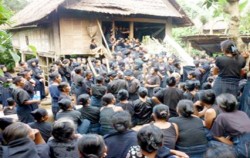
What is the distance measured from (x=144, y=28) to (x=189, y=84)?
1445 centimetres

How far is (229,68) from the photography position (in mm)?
4918

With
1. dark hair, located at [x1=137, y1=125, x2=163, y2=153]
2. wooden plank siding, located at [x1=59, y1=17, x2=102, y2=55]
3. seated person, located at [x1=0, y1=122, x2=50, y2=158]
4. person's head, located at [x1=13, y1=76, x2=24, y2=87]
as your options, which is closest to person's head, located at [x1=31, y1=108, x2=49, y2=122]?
seated person, located at [x1=0, y1=122, x2=50, y2=158]

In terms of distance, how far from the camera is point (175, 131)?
152 inches

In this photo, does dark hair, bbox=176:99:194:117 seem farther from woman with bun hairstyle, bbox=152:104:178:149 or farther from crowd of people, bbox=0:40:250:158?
woman with bun hairstyle, bbox=152:104:178:149

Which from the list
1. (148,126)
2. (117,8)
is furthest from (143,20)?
(148,126)

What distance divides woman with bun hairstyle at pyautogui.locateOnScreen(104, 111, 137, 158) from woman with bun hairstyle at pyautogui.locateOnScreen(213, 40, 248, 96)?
229 centimetres

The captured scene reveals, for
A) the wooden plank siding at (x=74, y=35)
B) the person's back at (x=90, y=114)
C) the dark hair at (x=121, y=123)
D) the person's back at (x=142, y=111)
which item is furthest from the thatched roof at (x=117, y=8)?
the dark hair at (x=121, y=123)

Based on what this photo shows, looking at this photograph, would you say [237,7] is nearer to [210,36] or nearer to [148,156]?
[148,156]

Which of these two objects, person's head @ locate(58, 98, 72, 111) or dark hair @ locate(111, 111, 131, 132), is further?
person's head @ locate(58, 98, 72, 111)

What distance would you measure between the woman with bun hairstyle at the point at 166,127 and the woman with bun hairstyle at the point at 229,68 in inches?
65.2

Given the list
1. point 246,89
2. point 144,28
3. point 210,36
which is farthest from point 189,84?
point 144,28

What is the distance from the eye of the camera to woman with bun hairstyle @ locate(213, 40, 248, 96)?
15.9 ft

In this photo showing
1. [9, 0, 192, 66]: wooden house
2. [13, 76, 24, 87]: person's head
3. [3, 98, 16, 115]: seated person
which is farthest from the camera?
[9, 0, 192, 66]: wooden house

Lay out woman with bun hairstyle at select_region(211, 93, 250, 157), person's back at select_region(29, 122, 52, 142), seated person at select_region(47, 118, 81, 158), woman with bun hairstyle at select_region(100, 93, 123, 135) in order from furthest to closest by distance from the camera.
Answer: woman with bun hairstyle at select_region(100, 93, 123, 135) → person's back at select_region(29, 122, 52, 142) → woman with bun hairstyle at select_region(211, 93, 250, 157) → seated person at select_region(47, 118, 81, 158)
